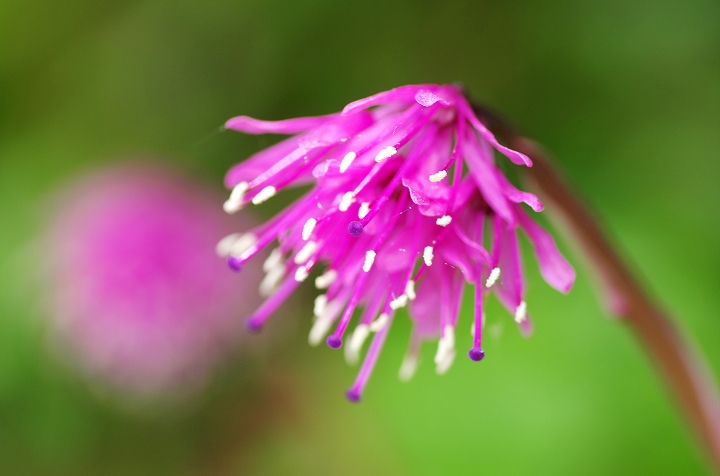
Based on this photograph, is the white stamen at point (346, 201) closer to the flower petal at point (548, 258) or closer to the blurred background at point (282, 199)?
the flower petal at point (548, 258)

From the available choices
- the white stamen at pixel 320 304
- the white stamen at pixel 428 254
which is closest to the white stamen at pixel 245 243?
the white stamen at pixel 320 304

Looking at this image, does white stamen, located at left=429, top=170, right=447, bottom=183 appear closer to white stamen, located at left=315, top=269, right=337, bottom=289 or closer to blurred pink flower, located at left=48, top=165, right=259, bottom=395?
white stamen, located at left=315, top=269, right=337, bottom=289

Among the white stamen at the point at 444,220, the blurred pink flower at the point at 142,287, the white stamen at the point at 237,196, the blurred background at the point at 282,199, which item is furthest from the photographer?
the blurred pink flower at the point at 142,287

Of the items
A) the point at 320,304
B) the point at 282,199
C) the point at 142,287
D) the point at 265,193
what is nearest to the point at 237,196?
the point at 265,193

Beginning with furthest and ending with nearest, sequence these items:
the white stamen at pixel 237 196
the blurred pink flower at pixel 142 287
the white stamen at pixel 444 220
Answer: the blurred pink flower at pixel 142 287 → the white stamen at pixel 237 196 → the white stamen at pixel 444 220

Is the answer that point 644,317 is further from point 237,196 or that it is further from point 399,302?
point 237,196

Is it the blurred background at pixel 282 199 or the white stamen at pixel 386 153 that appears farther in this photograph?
the blurred background at pixel 282 199

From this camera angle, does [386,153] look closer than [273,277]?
Yes
